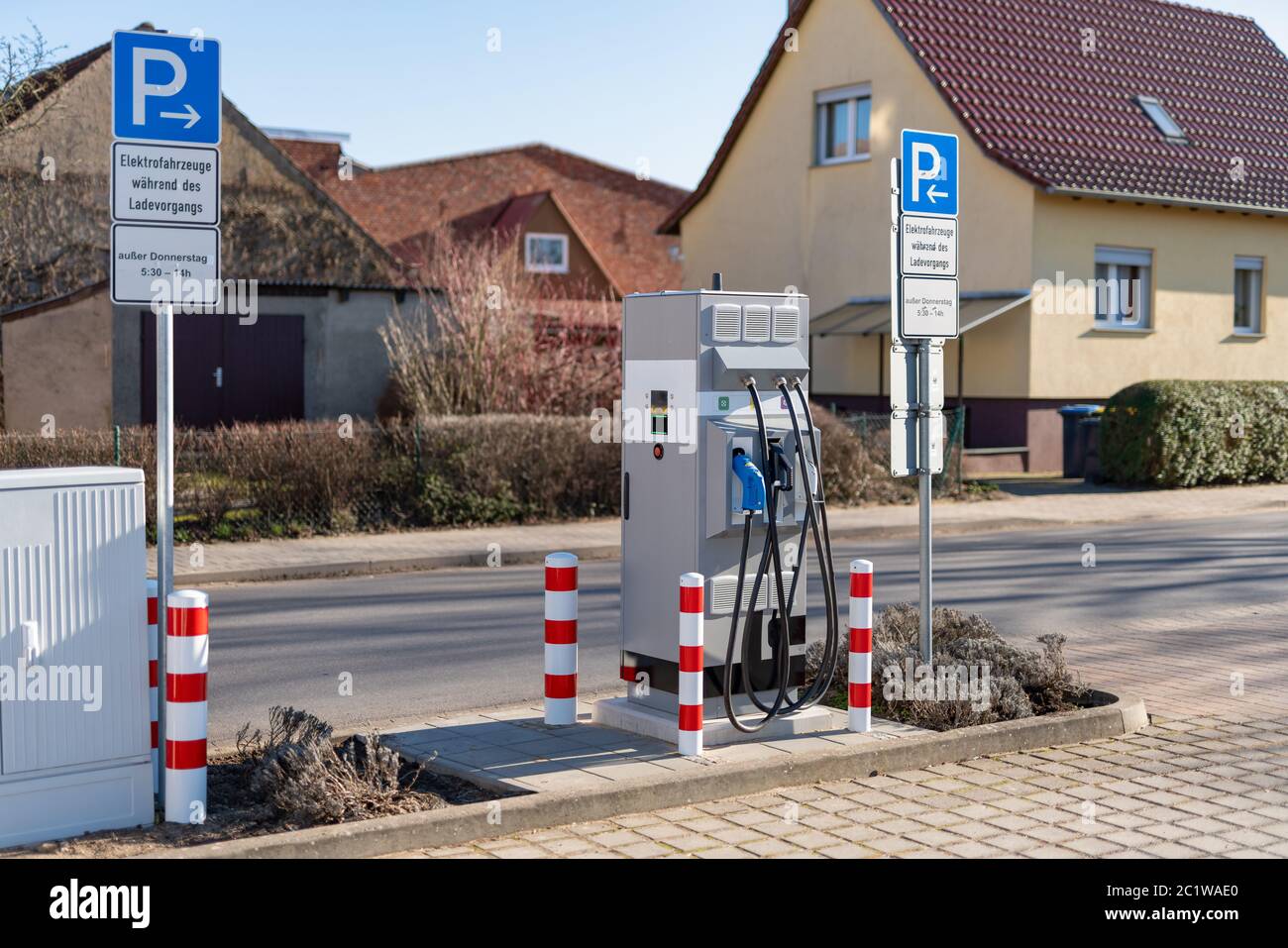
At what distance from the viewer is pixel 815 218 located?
3069 cm

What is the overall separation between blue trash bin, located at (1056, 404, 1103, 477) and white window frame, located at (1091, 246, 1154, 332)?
3.13 meters

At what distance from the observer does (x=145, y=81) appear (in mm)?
6055

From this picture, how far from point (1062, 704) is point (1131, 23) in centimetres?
2783

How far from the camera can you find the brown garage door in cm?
2528

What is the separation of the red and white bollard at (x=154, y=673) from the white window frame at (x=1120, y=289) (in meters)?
24.3

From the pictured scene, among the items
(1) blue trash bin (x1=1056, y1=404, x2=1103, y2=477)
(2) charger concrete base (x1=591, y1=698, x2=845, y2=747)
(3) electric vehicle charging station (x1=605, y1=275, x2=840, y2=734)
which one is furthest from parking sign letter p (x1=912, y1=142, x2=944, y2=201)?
(1) blue trash bin (x1=1056, y1=404, x2=1103, y2=477)

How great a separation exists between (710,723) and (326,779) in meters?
2.01

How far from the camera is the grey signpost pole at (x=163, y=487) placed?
591cm

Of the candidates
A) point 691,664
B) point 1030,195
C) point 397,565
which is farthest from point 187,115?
point 1030,195

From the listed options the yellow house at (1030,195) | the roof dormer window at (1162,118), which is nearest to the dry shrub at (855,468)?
the yellow house at (1030,195)

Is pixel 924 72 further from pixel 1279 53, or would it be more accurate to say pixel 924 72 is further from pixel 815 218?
pixel 1279 53

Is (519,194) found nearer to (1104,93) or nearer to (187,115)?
(1104,93)

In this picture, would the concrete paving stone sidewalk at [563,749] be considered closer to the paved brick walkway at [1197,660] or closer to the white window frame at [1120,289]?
the paved brick walkway at [1197,660]
